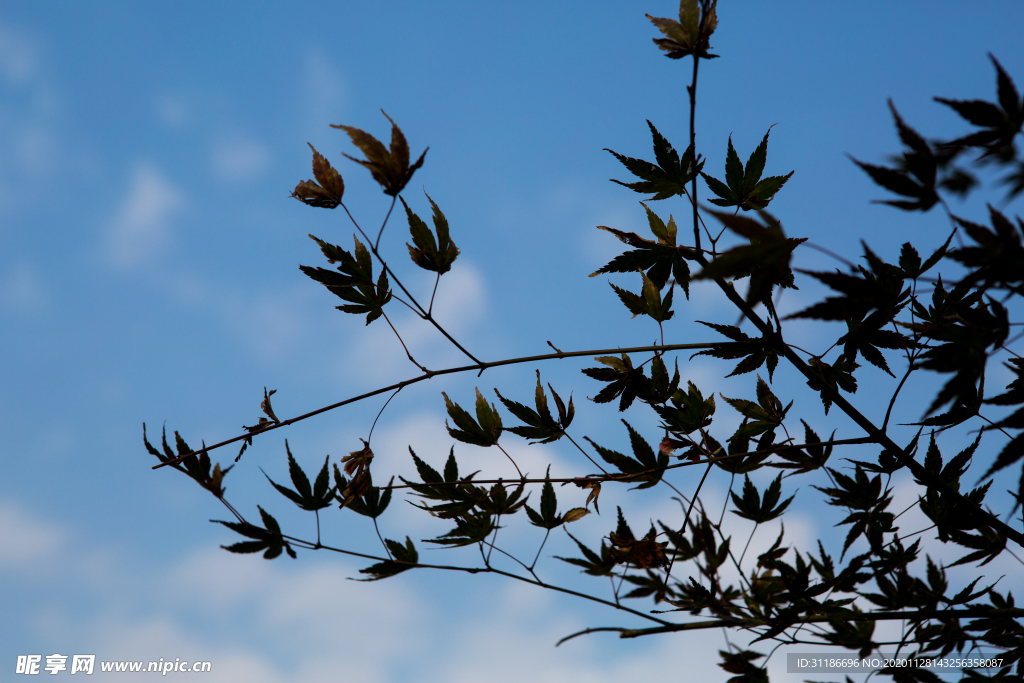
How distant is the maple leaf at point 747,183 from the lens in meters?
2.25

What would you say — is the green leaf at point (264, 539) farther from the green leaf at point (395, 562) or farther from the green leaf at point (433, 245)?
the green leaf at point (433, 245)

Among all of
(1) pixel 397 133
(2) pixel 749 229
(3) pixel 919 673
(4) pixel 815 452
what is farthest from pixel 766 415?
(1) pixel 397 133

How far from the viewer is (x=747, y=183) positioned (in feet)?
7.52

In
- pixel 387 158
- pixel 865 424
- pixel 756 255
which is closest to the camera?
pixel 756 255

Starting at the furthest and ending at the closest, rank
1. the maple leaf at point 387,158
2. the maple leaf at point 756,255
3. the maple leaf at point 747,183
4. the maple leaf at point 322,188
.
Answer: the maple leaf at point 747,183
the maple leaf at point 322,188
the maple leaf at point 387,158
the maple leaf at point 756,255

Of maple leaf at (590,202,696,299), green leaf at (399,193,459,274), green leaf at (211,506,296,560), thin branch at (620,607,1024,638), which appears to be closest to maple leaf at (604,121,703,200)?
maple leaf at (590,202,696,299)

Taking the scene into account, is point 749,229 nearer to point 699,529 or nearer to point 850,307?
point 850,307

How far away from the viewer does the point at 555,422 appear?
2.33 m

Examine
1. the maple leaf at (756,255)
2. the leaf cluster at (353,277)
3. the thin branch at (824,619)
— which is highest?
the leaf cluster at (353,277)

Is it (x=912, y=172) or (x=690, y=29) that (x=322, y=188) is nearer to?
(x=690, y=29)

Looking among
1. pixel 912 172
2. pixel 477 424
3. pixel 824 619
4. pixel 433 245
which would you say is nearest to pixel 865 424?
pixel 824 619

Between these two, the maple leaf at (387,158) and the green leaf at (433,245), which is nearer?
the maple leaf at (387,158)

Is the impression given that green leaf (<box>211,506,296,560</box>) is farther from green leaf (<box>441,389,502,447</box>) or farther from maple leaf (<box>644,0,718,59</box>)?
maple leaf (<box>644,0,718,59</box>)

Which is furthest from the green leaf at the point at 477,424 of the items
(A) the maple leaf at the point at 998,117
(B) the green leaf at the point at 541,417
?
(A) the maple leaf at the point at 998,117
